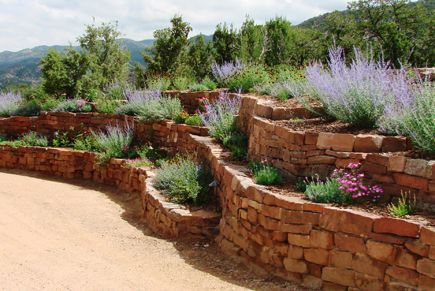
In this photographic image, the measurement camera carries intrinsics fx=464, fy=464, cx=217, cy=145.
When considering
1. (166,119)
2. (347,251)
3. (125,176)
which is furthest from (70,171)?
(347,251)

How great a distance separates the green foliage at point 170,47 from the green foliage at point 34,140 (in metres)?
11.3

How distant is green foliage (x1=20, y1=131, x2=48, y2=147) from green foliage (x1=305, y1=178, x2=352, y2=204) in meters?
8.72

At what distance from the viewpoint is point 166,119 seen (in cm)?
1017

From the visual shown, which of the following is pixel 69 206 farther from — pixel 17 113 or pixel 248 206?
pixel 17 113

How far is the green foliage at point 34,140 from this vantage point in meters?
11.8

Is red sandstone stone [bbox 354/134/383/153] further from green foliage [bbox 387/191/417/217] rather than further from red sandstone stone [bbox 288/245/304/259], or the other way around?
red sandstone stone [bbox 288/245/304/259]

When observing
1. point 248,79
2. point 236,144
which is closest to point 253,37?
point 248,79

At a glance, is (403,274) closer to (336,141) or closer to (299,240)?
Result: (299,240)

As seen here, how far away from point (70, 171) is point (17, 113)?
361 centimetres

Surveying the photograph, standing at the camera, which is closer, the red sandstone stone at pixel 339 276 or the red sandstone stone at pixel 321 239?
the red sandstone stone at pixel 339 276

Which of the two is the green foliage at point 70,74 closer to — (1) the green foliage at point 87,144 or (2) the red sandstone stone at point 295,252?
(1) the green foliage at point 87,144

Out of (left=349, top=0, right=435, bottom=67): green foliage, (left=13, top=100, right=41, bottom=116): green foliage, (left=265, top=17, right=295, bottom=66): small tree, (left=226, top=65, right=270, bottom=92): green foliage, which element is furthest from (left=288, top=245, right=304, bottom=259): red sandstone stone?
(left=349, top=0, right=435, bottom=67): green foliage

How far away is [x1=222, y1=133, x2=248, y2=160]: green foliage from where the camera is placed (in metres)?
6.95

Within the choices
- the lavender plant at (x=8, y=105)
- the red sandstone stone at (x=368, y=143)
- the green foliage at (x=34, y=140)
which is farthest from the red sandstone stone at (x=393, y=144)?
the lavender plant at (x=8, y=105)
